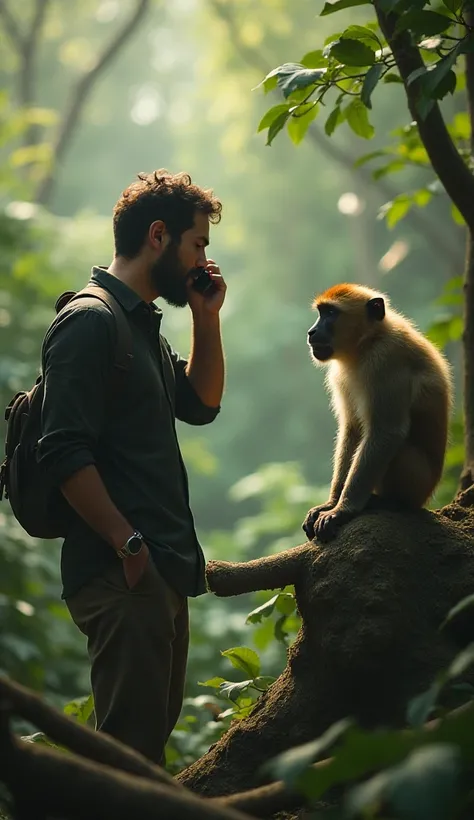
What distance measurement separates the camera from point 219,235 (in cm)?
3453

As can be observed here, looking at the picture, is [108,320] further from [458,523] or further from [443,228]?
[443,228]

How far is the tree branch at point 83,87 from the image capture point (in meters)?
14.0

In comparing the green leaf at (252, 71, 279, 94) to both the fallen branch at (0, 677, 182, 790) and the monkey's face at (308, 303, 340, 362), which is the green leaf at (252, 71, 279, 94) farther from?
the fallen branch at (0, 677, 182, 790)

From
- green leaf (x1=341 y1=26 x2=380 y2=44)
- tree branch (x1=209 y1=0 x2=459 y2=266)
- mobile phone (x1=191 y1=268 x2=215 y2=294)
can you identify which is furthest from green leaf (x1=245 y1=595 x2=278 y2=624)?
tree branch (x1=209 y1=0 x2=459 y2=266)

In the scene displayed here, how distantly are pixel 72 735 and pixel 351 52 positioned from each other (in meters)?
2.48

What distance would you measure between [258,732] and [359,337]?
5.88 feet

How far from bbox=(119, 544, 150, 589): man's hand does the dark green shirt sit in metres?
0.13

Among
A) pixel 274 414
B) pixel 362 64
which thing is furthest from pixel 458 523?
pixel 274 414

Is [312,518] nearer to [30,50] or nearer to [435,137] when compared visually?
[435,137]

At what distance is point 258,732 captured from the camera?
3625mm

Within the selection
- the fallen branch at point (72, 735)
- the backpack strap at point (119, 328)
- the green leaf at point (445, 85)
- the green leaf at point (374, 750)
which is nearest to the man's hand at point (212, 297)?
the backpack strap at point (119, 328)

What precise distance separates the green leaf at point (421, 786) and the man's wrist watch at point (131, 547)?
1683 millimetres

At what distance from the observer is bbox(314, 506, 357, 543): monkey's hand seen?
378 cm

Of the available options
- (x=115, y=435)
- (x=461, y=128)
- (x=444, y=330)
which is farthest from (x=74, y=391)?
(x=461, y=128)
